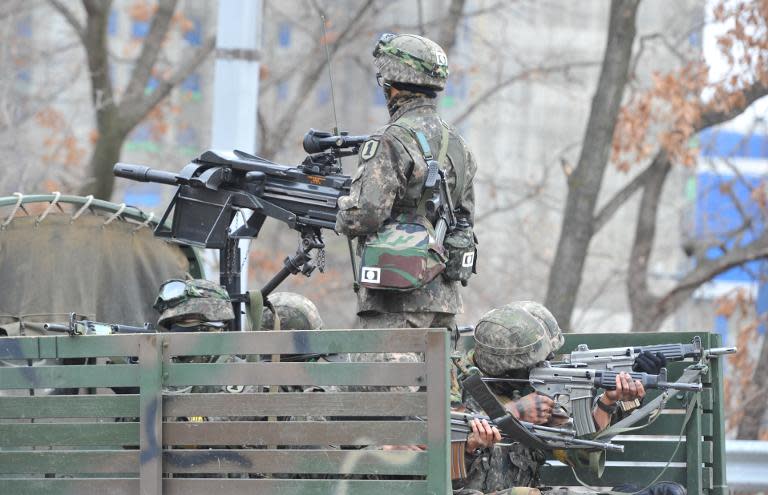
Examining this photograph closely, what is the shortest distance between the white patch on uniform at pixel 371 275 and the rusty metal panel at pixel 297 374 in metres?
1.14

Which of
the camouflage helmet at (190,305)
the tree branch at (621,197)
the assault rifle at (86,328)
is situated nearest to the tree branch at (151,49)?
the tree branch at (621,197)

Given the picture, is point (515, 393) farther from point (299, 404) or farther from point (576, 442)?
point (299, 404)

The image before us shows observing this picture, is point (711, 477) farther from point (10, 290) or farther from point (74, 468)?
point (10, 290)

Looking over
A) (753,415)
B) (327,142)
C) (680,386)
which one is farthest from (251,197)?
(753,415)

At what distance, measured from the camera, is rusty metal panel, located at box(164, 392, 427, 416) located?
158 inches

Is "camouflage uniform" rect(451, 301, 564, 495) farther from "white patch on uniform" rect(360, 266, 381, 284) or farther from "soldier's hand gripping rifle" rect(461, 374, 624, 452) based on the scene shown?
"white patch on uniform" rect(360, 266, 381, 284)

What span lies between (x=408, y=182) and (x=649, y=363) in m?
1.28

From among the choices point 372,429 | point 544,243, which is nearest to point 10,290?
point 372,429

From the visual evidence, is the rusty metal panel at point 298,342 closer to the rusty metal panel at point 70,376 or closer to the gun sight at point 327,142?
the rusty metal panel at point 70,376

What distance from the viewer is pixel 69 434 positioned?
4363mm

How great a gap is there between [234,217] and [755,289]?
7528 millimetres

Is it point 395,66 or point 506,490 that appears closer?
point 506,490

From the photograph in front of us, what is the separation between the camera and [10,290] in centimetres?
584

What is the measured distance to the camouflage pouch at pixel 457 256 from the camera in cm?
542
